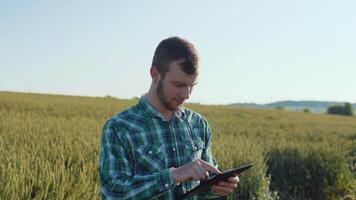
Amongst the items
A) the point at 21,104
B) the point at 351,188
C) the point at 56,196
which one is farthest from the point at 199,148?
the point at 21,104

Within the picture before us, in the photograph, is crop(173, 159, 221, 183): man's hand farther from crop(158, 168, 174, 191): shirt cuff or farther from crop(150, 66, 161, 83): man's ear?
crop(150, 66, 161, 83): man's ear

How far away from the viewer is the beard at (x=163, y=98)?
7.92 feet

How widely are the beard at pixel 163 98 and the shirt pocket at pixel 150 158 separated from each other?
207 mm

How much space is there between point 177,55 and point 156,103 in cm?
28

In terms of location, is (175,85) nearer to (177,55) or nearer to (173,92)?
(173,92)

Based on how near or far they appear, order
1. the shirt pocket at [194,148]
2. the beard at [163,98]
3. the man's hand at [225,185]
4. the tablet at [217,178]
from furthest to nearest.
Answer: the shirt pocket at [194,148], the beard at [163,98], the man's hand at [225,185], the tablet at [217,178]

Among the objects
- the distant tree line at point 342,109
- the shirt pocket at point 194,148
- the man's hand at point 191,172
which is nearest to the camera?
the man's hand at point 191,172

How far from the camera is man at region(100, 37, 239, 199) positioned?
221cm

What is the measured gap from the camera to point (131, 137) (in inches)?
93.1

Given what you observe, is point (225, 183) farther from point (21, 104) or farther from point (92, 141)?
point (21, 104)

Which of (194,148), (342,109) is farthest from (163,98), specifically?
(342,109)

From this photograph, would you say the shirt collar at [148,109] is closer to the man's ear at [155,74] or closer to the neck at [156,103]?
the neck at [156,103]

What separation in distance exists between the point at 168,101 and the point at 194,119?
0.35m

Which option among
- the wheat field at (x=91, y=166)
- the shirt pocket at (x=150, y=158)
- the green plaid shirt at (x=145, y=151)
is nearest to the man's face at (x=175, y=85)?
the green plaid shirt at (x=145, y=151)
